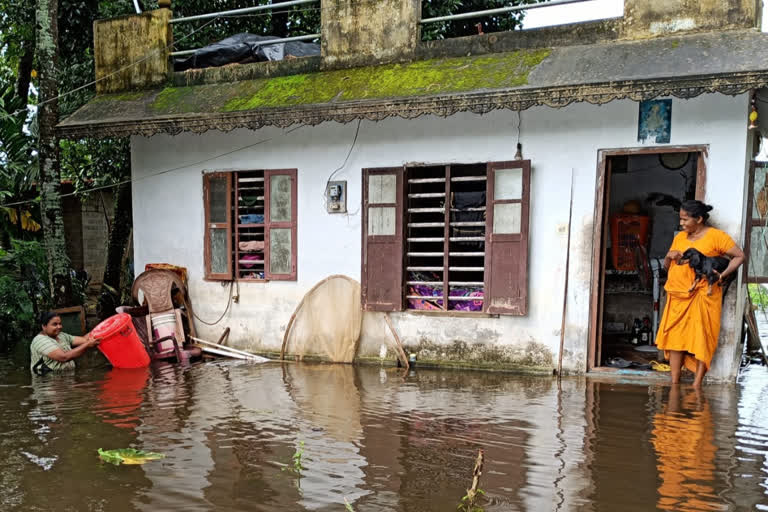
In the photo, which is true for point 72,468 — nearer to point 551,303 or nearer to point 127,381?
point 127,381

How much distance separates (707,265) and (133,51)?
27.2ft

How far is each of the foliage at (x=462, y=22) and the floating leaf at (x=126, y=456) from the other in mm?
9874

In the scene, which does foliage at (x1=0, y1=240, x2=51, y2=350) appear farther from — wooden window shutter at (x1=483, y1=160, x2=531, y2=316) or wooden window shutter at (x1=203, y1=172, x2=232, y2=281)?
wooden window shutter at (x1=483, y1=160, x2=531, y2=316)

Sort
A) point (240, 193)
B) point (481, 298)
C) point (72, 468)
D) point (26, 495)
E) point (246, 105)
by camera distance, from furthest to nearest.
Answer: point (240, 193), point (246, 105), point (481, 298), point (72, 468), point (26, 495)

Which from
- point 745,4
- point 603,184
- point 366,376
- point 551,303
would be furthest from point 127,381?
point 745,4

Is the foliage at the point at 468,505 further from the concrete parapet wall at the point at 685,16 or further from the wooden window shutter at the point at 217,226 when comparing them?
the wooden window shutter at the point at 217,226

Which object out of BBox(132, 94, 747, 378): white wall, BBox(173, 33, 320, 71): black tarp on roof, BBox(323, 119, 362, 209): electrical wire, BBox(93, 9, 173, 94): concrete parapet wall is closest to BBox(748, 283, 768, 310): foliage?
BBox(132, 94, 747, 378): white wall

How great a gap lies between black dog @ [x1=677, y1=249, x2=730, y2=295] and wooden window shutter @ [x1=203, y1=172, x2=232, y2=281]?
18.8 feet

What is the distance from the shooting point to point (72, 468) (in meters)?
4.61

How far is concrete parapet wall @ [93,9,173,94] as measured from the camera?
10.1 metres

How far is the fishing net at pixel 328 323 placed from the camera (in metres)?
8.77

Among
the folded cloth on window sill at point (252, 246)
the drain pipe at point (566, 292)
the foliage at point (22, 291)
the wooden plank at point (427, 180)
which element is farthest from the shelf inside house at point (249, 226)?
the drain pipe at point (566, 292)

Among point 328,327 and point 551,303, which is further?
point 328,327

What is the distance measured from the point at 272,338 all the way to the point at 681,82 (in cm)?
572
